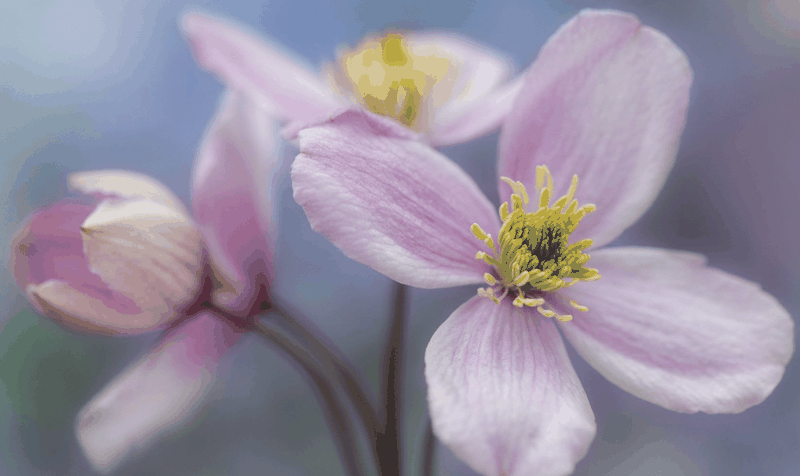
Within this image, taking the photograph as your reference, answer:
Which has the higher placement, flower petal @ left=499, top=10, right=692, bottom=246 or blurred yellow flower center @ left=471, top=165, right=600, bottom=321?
flower petal @ left=499, top=10, right=692, bottom=246

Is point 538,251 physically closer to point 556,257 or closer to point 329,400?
point 556,257

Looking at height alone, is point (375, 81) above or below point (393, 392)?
above

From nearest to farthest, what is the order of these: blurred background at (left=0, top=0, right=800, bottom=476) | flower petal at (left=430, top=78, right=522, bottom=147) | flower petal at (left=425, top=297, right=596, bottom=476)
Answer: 1. flower petal at (left=425, top=297, right=596, bottom=476)
2. flower petal at (left=430, top=78, right=522, bottom=147)
3. blurred background at (left=0, top=0, right=800, bottom=476)

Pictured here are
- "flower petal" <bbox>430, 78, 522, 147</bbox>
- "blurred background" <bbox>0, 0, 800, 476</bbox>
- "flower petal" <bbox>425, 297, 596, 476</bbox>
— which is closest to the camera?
"flower petal" <bbox>425, 297, 596, 476</bbox>

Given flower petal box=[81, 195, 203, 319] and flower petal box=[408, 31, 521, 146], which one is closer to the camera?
flower petal box=[81, 195, 203, 319]

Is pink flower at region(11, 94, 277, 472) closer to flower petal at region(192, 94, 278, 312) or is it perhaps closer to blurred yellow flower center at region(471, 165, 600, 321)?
flower petal at region(192, 94, 278, 312)

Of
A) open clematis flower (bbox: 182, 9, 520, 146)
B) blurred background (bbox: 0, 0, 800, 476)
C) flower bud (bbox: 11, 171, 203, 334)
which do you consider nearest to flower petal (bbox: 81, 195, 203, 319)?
flower bud (bbox: 11, 171, 203, 334)

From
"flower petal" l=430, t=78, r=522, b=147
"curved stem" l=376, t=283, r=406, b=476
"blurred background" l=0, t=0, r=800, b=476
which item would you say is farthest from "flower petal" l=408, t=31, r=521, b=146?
"blurred background" l=0, t=0, r=800, b=476

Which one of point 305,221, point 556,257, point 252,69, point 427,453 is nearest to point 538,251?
point 556,257
